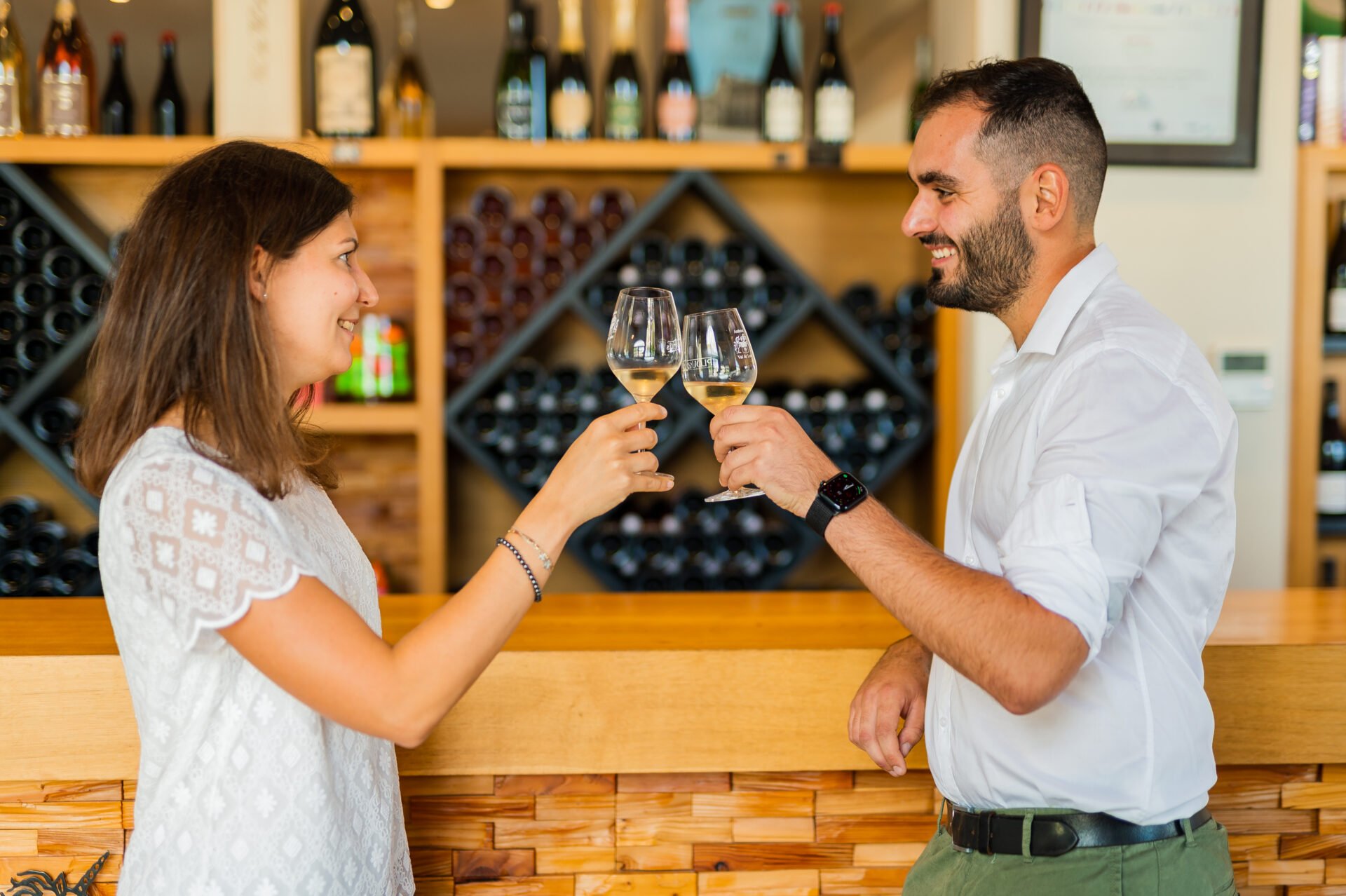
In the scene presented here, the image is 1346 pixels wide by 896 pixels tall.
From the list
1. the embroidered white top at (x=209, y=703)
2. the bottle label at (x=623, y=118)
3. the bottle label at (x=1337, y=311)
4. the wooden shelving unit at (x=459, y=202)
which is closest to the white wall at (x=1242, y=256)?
the bottle label at (x=1337, y=311)

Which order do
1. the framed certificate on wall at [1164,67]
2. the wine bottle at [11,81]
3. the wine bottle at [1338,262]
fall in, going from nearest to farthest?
the framed certificate on wall at [1164,67], the wine bottle at [11,81], the wine bottle at [1338,262]

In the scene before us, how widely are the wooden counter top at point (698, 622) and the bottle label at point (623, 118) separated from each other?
1347 millimetres

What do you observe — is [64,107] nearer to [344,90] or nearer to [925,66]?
[344,90]

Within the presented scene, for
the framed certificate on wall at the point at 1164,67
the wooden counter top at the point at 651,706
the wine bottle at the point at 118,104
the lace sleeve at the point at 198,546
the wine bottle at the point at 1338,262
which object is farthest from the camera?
the wine bottle at the point at 118,104

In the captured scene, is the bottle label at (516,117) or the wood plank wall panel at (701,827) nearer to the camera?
the wood plank wall panel at (701,827)

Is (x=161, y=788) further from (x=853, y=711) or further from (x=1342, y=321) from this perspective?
(x=1342, y=321)

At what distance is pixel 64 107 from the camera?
9.12 ft

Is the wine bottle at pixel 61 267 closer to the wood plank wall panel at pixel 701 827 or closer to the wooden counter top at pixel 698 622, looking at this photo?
the wooden counter top at pixel 698 622

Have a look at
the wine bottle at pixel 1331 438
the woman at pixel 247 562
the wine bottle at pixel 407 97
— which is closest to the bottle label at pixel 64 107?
the wine bottle at pixel 407 97

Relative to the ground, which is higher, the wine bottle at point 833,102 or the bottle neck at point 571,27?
the bottle neck at point 571,27

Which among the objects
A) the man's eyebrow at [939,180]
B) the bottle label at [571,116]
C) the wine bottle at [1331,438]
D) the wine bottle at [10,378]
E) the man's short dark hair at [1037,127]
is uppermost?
the bottle label at [571,116]

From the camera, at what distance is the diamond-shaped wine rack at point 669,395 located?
281cm

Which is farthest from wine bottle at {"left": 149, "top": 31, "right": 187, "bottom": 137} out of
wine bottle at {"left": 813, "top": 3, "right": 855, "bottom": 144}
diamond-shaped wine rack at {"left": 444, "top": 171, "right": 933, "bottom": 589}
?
wine bottle at {"left": 813, "top": 3, "right": 855, "bottom": 144}

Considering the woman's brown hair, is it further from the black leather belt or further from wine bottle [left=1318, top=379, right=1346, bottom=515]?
wine bottle [left=1318, top=379, right=1346, bottom=515]
